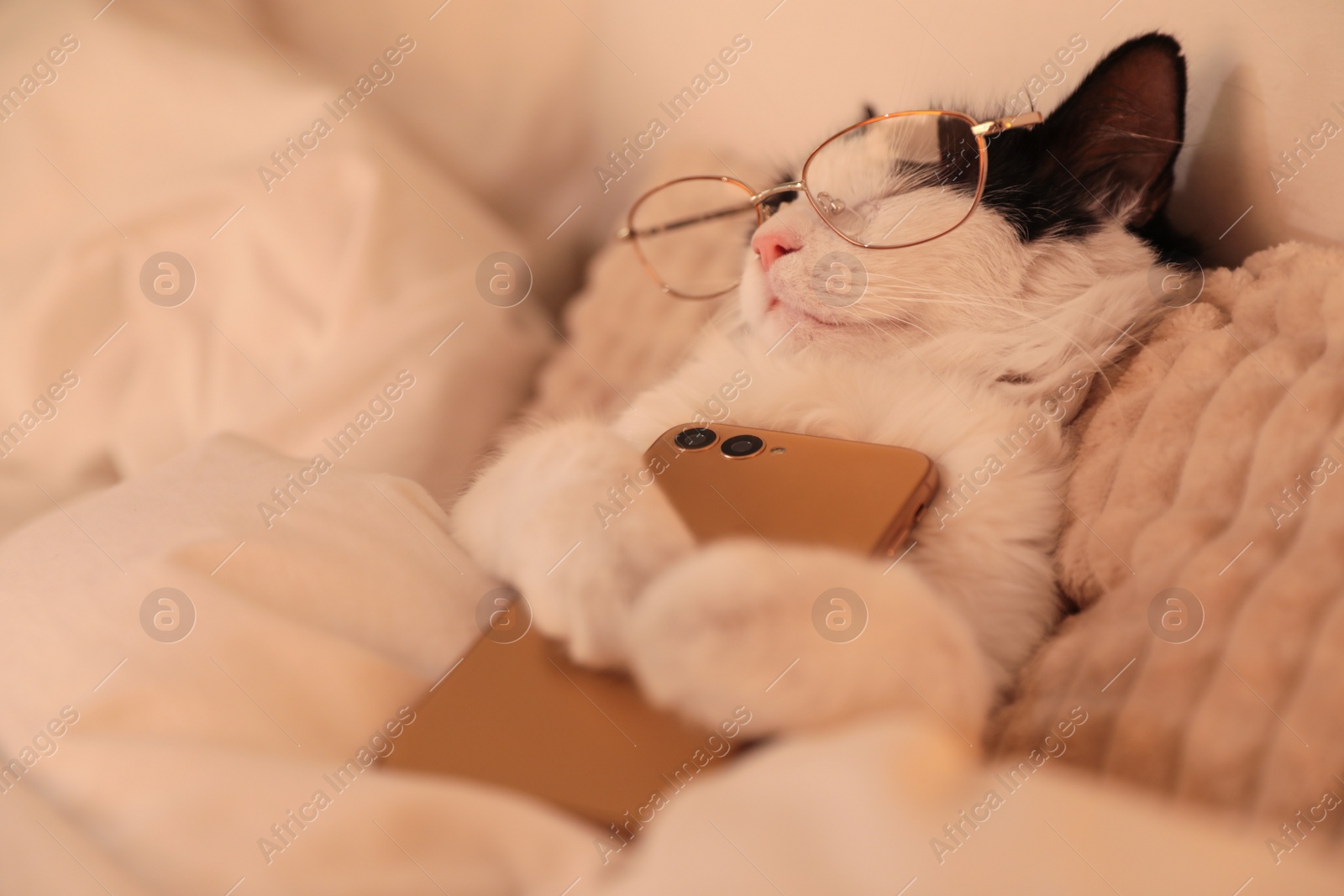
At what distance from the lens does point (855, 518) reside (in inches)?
23.0

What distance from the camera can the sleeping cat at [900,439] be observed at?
43 cm

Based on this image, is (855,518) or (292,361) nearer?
(855,518)

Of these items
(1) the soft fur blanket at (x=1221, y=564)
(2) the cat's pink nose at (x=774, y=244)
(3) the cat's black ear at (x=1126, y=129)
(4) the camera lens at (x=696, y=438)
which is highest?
(2) the cat's pink nose at (x=774, y=244)

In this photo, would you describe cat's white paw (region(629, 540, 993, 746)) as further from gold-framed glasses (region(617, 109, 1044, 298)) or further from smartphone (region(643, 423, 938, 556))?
gold-framed glasses (region(617, 109, 1044, 298))

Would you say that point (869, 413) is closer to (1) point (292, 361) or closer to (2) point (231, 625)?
(2) point (231, 625)

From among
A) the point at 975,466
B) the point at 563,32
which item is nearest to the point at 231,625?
the point at 975,466

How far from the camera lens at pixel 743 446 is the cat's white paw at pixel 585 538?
4.2 inches

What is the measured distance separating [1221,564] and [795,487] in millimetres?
288

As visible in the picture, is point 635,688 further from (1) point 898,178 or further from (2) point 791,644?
(1) point 898,178

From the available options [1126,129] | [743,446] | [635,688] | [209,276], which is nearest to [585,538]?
[635,688]

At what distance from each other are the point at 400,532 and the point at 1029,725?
513 mm

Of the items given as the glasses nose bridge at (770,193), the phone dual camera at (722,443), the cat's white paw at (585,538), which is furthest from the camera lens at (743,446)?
the glasses nose bridge at (770,193)

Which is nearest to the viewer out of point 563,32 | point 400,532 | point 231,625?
point 231,625

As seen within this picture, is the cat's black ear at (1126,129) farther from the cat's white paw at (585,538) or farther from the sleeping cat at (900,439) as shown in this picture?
the cat's white paw at (585,538)
